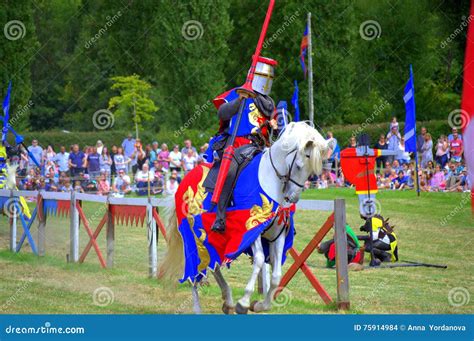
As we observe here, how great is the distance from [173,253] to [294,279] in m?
3.12

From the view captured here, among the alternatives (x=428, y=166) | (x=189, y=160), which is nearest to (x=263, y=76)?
(x=428, y=166)

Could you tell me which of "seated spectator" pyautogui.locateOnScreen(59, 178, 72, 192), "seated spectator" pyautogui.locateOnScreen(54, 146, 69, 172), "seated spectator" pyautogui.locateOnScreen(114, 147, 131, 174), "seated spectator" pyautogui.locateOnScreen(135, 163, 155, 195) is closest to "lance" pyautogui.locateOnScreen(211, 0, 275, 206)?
"seated spectator" pyautogui.locateOnScreen(135, 163, 155, 195)

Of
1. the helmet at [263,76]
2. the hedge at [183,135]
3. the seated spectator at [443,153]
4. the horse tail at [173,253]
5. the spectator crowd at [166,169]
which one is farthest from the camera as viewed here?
the hedge at [183,135]

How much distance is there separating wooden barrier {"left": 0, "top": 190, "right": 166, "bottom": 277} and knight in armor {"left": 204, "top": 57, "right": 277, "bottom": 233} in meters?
2.28

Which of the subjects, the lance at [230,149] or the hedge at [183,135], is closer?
the lance at [230,149]

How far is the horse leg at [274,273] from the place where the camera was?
8.98 metres

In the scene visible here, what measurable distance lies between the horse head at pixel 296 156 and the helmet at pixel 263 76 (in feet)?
2.08

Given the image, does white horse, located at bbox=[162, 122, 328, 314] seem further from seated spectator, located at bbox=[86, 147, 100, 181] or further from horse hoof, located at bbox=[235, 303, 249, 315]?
seated spectator, located at bbox=[86, 147, 100, 181]

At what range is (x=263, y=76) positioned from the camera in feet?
31.4

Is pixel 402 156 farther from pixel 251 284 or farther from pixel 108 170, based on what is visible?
pixel 251 284

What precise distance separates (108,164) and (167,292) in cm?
1680

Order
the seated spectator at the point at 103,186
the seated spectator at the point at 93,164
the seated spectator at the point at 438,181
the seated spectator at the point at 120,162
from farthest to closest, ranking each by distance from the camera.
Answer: the seated spectator at the point at 120,162 → the seated spectator at the point at 93,164 → the seated spectator at the point at 103,186 → the seated spectator at the point at 438,181

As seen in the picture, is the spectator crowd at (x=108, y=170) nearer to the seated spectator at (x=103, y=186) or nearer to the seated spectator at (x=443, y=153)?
the seated spectator at (x=103, y=186)

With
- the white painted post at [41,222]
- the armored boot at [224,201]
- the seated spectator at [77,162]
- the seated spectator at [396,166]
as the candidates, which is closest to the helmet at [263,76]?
the armored boot at [224,201]
